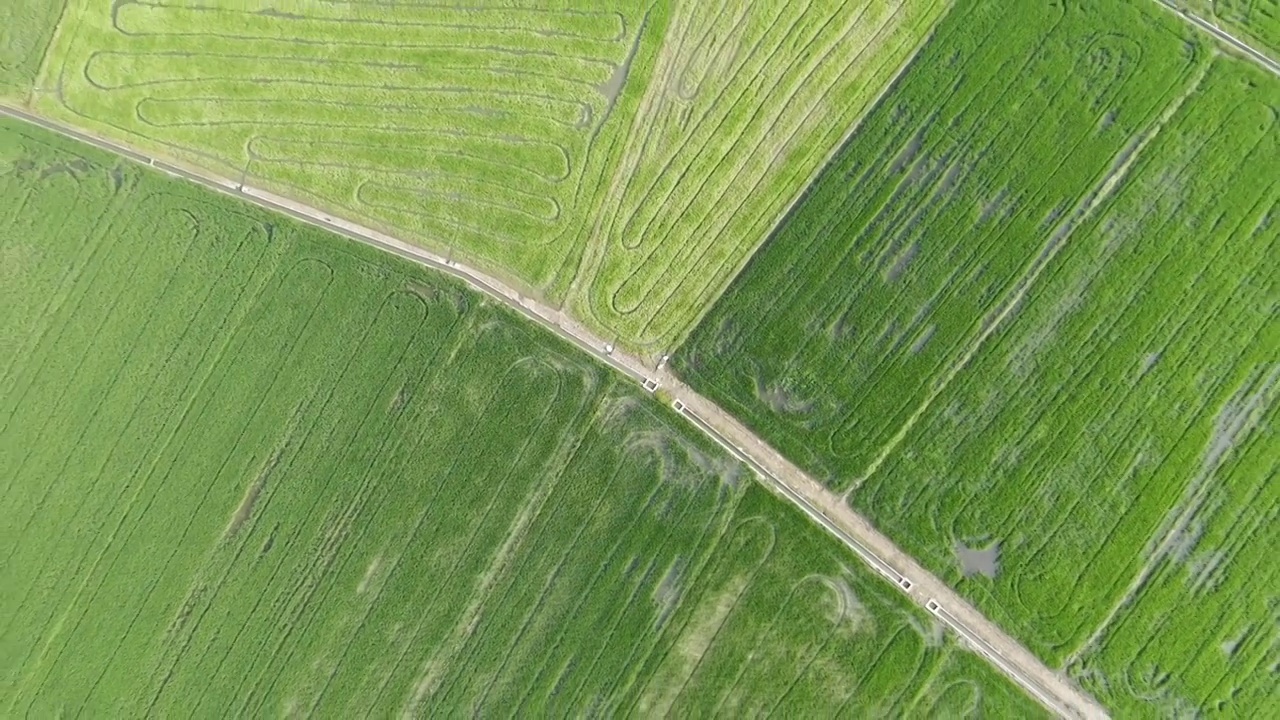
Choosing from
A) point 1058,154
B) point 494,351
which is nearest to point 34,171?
point 494,351

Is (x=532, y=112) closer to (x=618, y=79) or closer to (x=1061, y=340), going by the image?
(x=618, y=79)

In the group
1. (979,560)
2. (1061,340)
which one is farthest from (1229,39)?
(979,560)

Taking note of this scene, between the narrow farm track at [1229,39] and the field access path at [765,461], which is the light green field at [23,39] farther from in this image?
the narrow farm track at [1229,39]

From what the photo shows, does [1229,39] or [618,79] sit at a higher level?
[1229,39]

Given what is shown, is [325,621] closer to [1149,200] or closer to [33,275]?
[33,275]

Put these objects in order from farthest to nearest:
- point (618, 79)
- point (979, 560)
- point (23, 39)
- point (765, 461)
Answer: point (23, 39)
point (618, 79)
point (765, 461)
point (979, 560)
